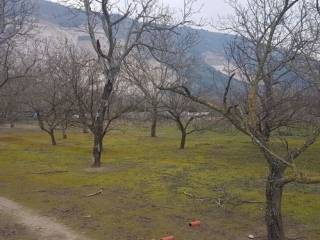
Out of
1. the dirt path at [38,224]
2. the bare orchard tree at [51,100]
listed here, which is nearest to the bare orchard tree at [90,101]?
the bare orchard tree at [51,100]

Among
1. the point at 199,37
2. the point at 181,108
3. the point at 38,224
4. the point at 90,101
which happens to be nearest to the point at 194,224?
the point at 38,224

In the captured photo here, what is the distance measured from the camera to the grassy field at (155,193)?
11.3 m

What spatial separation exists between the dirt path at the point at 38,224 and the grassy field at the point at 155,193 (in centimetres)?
33

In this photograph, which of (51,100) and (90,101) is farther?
(51,100)

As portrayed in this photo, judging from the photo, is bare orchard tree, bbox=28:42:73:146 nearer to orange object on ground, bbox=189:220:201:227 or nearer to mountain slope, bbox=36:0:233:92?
mountain slope, bbox=36:0:233:92

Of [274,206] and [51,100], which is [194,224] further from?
[51,100]

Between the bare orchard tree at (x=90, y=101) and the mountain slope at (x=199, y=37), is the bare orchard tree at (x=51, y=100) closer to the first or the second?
the bare orchard tree at (x=90, y=101)

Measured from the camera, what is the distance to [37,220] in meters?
12.0

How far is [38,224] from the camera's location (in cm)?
1162

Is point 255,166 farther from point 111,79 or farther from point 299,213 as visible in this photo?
point 299,213

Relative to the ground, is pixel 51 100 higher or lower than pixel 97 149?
higher

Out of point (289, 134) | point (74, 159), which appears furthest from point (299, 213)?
point (289, 134)

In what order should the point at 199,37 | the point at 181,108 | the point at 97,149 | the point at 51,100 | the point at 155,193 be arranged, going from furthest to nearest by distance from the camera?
the point at 199,37
the point at 51,100
the point at 181,108
the point at 97,149
the point at 155,193

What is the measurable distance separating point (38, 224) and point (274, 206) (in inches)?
218
